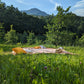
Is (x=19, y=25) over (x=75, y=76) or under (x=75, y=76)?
over

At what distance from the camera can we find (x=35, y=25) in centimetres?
3534

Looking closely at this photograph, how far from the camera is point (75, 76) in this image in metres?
1.45

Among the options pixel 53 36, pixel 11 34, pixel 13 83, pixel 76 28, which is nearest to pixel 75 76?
pixel 13 83

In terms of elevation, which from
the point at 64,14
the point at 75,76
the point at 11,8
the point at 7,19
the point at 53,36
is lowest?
the point at 75,76

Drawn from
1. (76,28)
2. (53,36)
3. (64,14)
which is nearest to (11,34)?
(53,36)

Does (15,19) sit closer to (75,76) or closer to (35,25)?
(35,25)

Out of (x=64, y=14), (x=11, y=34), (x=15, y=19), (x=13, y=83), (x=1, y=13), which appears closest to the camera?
(x=13, y=83)

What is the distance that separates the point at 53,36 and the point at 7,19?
24.2 metres

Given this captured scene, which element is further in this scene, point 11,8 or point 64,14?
point 11,8

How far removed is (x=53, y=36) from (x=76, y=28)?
3172 cm

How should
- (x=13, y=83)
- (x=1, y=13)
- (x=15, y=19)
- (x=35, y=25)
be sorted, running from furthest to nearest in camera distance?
1. (x=35, y=25)
2. (x=15, y=19)
3. (x=1, y=13)
4. (x=13, y=83)

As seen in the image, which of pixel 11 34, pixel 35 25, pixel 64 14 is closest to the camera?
pixel 64 14

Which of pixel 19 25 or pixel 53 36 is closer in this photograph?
pixel 53 36

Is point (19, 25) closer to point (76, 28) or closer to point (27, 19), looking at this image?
point (27, 19)
